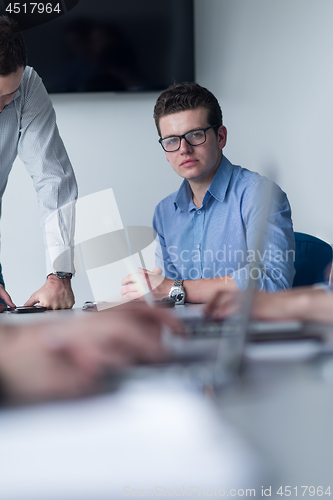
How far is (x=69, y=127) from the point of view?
7.75 ft

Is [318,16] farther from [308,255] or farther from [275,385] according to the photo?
[275,385]

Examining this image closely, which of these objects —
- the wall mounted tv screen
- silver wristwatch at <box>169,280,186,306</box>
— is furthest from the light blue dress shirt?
the wall mounted tv screen

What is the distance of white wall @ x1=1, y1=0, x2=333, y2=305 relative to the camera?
2232mm

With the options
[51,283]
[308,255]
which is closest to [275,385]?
[51,283]

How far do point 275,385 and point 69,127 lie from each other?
7.71 feet

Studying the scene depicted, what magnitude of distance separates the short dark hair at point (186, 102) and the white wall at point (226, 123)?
830 millimetres

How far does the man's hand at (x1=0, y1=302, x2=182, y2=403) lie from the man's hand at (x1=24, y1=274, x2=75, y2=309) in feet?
2.69

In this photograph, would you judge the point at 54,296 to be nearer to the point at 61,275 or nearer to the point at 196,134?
the point at 61,275

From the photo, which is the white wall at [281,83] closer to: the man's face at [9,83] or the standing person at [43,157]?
the standing person at [43,157]

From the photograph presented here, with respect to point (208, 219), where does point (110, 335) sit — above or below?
above

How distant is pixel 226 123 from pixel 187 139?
112 cm

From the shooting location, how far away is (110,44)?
2.35 metres

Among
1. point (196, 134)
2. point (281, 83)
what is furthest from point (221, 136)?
point (281, 83)

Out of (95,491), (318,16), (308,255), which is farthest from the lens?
(318,16)
